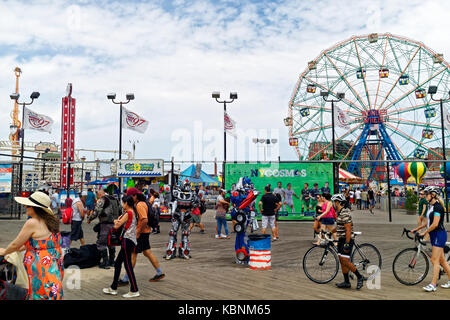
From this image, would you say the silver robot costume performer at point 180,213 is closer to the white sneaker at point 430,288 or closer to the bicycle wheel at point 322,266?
the bicycle wheel at point 322,266

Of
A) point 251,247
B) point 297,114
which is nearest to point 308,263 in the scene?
point 251,247

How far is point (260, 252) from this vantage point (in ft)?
25.9

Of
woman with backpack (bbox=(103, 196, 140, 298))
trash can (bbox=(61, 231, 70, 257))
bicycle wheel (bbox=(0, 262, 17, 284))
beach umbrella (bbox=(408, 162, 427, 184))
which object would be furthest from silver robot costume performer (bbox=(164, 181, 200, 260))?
beach umbrella (bbox=(408, 162, 427, 184))

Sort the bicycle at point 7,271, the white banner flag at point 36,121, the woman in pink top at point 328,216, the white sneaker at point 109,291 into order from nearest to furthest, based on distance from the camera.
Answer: the bicycle at point 7,271 < the white sneaker at point 109,291 < the woman in pink top at point 328,216 < the white banner flag at point 36,121

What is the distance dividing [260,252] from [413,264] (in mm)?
2803

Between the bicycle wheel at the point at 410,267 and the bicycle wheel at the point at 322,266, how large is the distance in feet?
3.28

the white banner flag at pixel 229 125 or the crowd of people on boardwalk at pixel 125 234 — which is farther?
the white banner flag at pixel 229 125

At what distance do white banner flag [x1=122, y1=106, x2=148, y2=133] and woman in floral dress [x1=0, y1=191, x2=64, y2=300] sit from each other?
15595 millimetres

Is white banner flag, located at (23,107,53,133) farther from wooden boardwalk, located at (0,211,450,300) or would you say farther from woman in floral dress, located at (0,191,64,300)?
woman in floral dress, located at (0,191,64,300)

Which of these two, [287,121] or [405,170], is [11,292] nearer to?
[405,170]

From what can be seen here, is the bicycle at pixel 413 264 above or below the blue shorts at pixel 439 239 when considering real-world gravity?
below

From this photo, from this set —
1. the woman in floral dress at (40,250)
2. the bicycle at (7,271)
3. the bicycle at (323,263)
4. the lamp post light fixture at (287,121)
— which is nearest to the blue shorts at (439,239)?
the bicycle at (323,263)

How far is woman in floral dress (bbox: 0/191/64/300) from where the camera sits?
376cm

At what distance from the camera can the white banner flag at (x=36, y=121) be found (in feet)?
62.8
